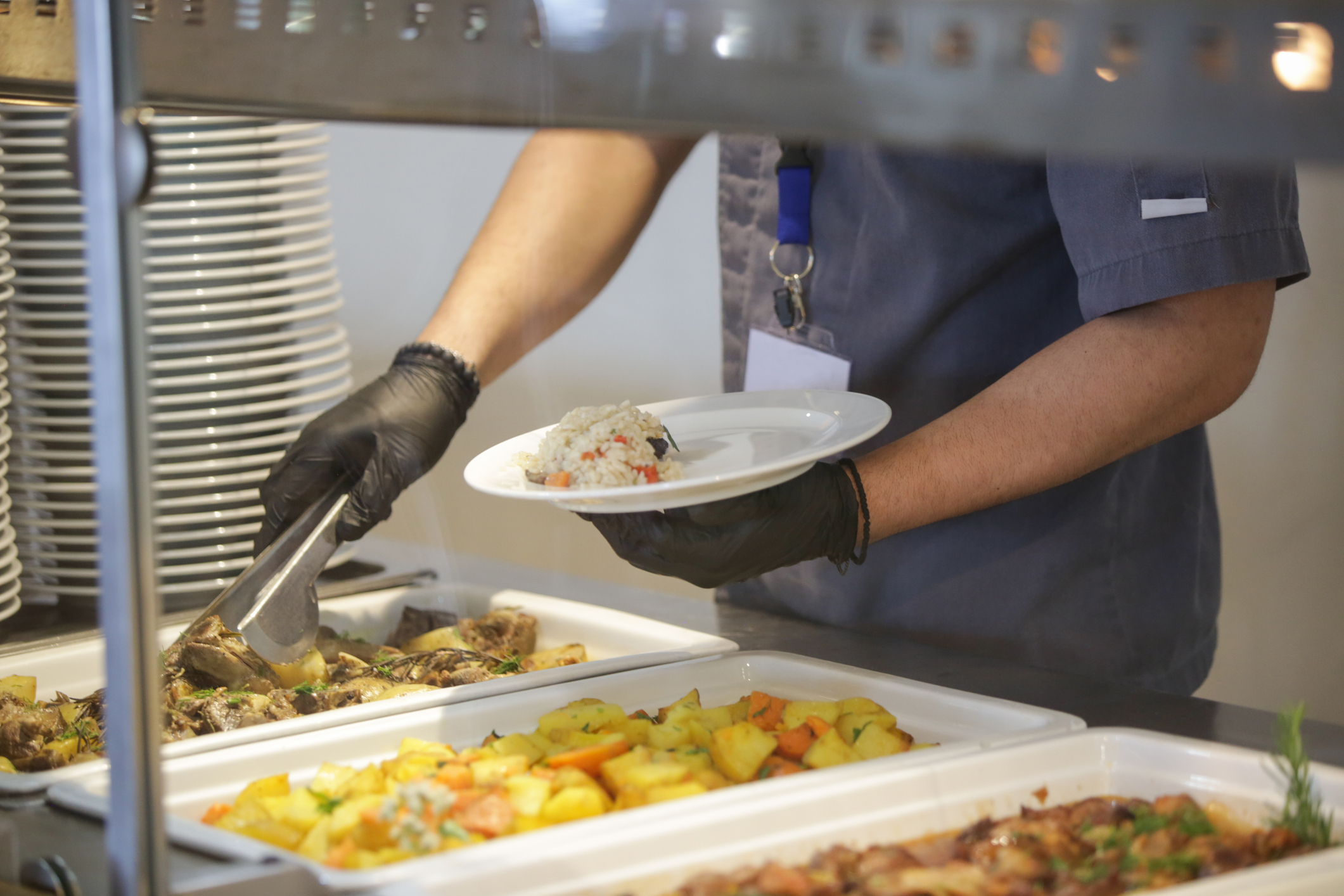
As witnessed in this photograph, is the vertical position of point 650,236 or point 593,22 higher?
point 593,22

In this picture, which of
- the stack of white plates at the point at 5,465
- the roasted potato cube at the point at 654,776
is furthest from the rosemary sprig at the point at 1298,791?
the stack of white plates at the point at 5,465

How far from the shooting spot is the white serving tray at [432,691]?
0.92 meters

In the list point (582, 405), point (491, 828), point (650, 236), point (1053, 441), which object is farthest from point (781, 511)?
point (650, 236)

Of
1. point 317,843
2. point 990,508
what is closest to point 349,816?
point 317,843

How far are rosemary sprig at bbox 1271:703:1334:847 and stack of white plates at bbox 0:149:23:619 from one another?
124cm

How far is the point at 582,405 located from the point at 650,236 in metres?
0.65

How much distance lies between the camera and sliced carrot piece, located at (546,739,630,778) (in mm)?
809

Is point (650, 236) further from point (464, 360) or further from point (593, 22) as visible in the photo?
point (593, 22)

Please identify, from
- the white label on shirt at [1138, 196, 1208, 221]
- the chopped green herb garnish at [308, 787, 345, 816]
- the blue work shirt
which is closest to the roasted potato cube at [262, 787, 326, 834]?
the chopped green herb garnish at [308, 787, 345, 816]

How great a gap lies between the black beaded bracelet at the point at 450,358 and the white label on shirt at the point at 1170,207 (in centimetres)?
70

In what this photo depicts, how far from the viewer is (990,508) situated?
1.34 meters

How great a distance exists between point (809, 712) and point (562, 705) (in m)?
0.21

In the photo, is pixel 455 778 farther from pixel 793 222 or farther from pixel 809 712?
pixel 793 222

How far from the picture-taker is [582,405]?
104 centimetres
